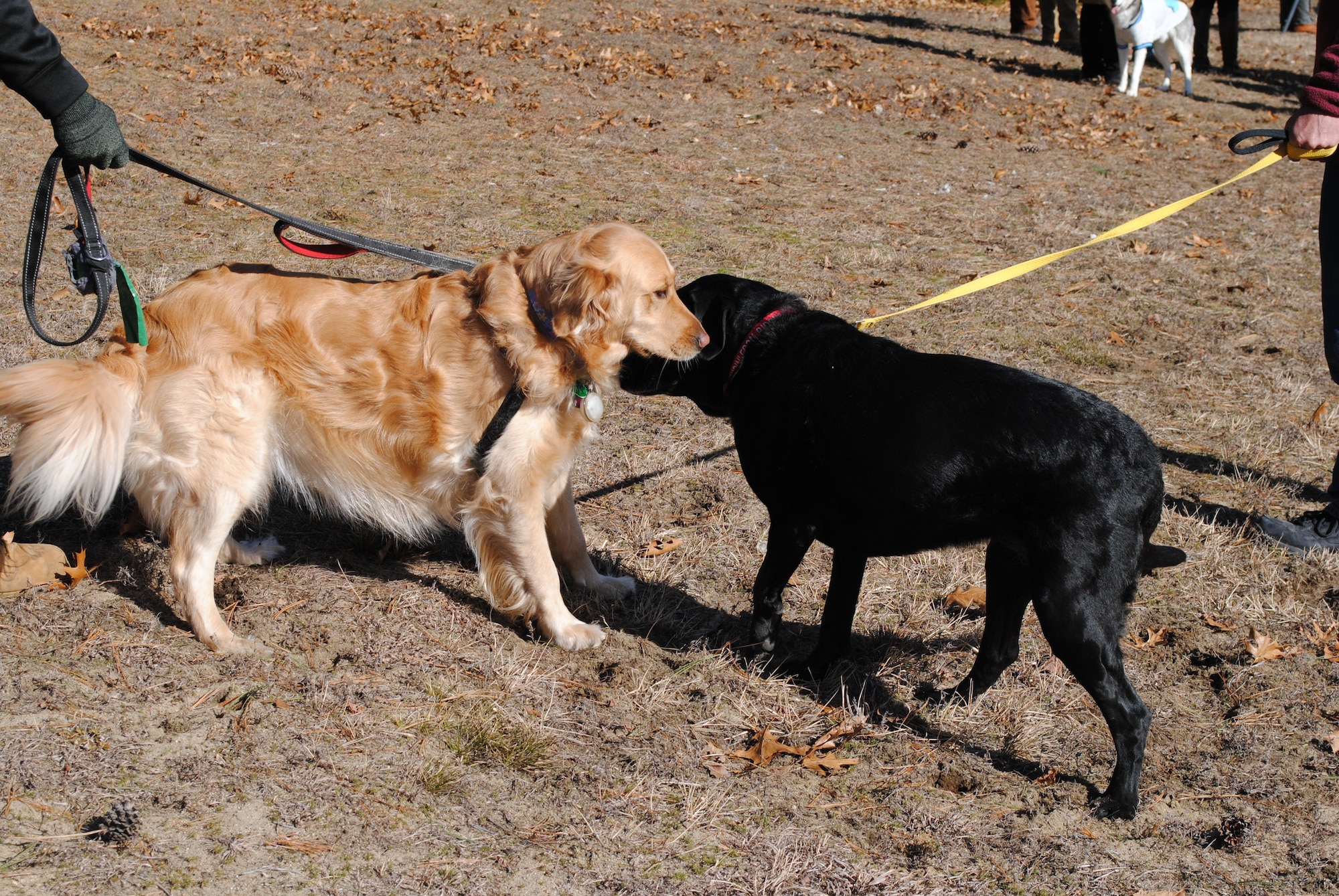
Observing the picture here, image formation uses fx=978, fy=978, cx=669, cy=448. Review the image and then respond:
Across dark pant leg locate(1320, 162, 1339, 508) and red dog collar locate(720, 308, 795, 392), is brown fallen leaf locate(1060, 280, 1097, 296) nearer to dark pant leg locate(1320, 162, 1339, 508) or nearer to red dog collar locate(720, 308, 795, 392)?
dark pant leg locate(1320, 162, 1339, 508)

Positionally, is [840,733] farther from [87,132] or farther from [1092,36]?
[1092,36]

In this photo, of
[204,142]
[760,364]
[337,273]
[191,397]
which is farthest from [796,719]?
[204,142]

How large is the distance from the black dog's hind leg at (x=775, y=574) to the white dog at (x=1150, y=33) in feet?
47.8

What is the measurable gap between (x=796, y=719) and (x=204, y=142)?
842 cm

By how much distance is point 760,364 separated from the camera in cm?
349

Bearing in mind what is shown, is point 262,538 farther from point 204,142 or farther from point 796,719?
point 204,142

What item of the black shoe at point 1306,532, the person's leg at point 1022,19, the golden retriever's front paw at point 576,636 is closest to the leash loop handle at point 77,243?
the golden retriever's front paw at point 576,636

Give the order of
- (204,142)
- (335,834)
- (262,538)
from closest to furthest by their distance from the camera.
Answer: (335,834) < (262,538) < (204,142)

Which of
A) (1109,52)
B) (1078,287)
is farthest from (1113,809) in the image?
(1109,52)

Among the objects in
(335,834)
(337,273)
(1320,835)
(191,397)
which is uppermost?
(191,397)

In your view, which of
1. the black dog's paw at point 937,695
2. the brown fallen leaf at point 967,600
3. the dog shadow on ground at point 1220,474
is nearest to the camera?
the black dog's paw at point 937,695

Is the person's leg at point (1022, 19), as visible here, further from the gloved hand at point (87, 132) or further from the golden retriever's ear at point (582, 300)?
the gloved hand at point (87, 132)

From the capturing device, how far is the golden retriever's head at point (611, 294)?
3.43m

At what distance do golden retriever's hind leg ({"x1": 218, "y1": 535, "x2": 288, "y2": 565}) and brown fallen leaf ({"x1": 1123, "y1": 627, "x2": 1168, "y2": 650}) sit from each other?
361 centimetres
